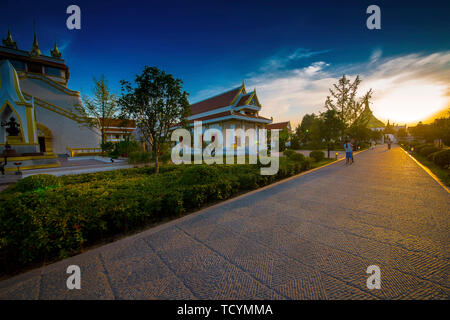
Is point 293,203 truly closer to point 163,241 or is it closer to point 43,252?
point 163,241

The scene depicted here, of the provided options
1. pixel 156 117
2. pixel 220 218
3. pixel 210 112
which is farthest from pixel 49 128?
pixel 220 218

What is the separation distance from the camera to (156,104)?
8.16 m

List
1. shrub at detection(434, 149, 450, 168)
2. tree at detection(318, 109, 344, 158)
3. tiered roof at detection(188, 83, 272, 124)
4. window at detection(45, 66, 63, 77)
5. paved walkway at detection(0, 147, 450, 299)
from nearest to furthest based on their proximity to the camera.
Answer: paved walkway at detection(0, 147, 450, 299)
shrub at detection(434, 149, 450, 168)
tree at detection(318, 109, 344, 158)
tiered roof at detection(188, 83, 272, 124)
window at detection(45, 66, 63, 77)

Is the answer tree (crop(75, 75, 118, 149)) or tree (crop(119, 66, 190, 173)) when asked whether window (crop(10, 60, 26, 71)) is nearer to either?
tree (crop(75, 75, 118, 149))

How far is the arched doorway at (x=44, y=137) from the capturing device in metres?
20.3

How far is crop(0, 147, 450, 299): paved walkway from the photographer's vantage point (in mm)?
2182

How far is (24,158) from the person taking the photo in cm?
1110

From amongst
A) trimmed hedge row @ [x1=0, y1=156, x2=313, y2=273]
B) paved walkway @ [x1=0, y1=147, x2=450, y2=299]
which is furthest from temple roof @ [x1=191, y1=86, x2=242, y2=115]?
paved walkway @ [x1=0, y1=147, x2=450, y2=299]

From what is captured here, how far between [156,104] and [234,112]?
15932 millimetres

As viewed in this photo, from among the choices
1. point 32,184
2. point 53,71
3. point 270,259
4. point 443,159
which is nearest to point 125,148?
point 32,184

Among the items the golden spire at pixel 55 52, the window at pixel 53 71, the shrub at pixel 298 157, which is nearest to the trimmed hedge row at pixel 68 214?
the shrub at pixel 298 157

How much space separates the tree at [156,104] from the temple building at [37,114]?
368 inches

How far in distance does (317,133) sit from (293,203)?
55.2 feet

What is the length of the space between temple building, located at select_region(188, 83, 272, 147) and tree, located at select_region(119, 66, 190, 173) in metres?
13.4
